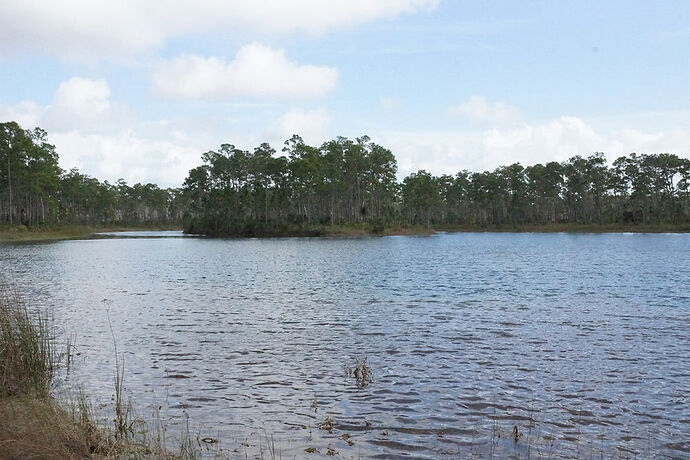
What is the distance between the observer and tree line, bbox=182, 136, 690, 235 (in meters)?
132

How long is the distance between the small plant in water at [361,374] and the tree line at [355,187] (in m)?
112

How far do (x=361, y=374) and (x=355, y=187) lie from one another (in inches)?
5224

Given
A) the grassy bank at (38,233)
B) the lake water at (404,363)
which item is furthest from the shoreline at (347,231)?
the lake water at (404,363)

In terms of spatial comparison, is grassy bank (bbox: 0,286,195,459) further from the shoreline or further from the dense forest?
the dense forest

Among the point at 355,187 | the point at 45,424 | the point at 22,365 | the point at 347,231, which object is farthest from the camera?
the point at 355,187

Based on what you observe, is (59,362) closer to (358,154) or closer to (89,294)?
(89,294)

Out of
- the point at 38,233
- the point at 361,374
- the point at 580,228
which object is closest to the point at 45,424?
the point at 361,374

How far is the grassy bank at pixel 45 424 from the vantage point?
24.7 feet

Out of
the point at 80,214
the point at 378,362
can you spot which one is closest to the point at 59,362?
the point at 378,362

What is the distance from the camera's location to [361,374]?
13.6 m

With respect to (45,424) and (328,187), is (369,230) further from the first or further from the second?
(45,424)

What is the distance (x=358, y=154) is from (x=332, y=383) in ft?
410

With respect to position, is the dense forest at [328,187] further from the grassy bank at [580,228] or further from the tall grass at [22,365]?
the tall grass at [22,365]

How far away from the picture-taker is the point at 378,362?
15070mm
